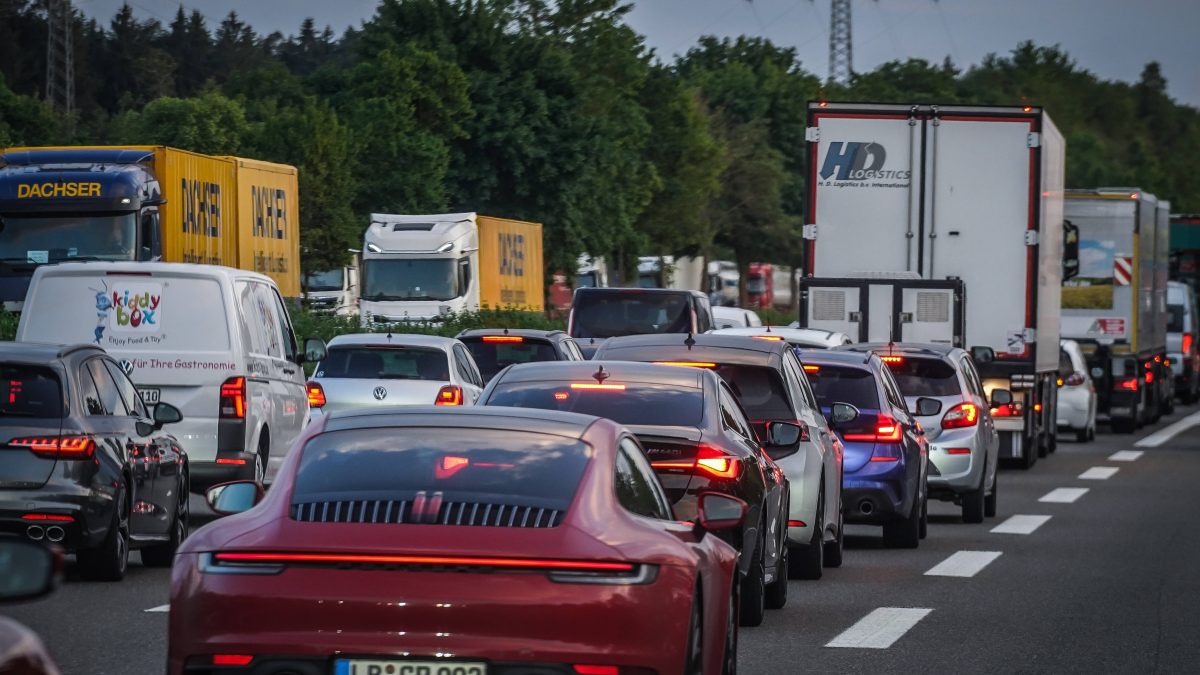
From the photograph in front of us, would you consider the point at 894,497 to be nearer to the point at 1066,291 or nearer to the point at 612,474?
the point at 612,474

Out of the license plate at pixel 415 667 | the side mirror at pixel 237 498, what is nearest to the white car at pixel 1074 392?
the side mirror at pixel 237 498

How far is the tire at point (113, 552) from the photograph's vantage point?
1409 cm

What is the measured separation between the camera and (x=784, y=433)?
43.4 feet

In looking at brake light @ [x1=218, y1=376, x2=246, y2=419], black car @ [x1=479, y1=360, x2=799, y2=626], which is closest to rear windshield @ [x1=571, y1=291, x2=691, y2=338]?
brake light @ [x1=218, y1=376, x2=246, y2=419]

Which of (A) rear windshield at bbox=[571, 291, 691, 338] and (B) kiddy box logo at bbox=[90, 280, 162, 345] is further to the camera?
(A) rear windshield at bbox=[571, 291, 691, 338]

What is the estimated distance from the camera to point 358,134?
203 ft

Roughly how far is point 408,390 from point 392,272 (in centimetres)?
2476

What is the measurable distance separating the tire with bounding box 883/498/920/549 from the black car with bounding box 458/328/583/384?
7.06m

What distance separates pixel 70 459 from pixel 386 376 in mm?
8450

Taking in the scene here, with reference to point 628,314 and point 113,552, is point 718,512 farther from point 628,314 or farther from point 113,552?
point 628,314

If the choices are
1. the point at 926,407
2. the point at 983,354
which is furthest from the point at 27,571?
the point at 983,354

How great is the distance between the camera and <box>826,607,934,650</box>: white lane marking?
38.8ft

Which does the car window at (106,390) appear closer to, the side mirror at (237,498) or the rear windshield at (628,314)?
the side mirror at (237,498)

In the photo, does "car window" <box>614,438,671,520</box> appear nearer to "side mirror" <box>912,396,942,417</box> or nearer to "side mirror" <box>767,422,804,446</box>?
"side mirror" <box>767,422,804,446</box>
